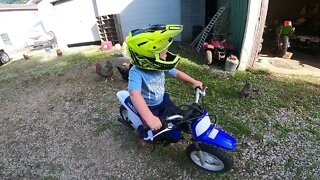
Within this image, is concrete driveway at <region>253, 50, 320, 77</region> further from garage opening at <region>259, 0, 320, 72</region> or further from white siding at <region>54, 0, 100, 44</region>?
white siding at <region>54, 0, 100, 44</region>

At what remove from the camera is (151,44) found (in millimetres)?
2082

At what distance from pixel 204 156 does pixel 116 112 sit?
7.96 feet

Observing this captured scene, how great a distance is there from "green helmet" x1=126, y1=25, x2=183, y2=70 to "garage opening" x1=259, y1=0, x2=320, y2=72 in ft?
19.0

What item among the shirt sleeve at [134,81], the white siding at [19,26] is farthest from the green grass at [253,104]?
the white siding at [19,26]

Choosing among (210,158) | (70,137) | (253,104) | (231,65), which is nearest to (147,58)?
(210,158)

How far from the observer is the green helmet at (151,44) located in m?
2.08

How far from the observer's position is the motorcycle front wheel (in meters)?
2.57

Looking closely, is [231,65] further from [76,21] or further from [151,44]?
[76,21]

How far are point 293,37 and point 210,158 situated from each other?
8.06m

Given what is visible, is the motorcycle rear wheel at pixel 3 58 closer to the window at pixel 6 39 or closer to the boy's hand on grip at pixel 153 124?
the window at pixel 6 39

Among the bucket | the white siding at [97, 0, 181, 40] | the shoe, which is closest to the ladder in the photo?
the bucket

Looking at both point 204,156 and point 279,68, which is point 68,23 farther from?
point 204,156

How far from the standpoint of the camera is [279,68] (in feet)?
20.9

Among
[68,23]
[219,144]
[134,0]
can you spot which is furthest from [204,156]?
[68,23]
